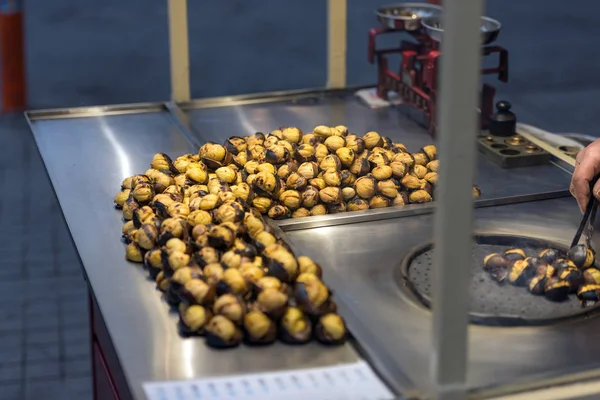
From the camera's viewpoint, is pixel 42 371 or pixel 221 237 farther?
pixel 42 371

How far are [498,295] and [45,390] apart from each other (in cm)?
205

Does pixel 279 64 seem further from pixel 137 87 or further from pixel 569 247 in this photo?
pixel 569 247

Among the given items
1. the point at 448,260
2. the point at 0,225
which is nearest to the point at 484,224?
the point at 448,260

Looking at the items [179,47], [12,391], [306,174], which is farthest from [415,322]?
[12,391]

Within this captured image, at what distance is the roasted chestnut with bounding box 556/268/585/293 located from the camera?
5.80 ft

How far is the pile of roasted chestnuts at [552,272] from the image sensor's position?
1759 millimetres

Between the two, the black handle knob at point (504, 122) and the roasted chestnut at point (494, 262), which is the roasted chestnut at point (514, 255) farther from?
the black handle knob at point (504, 122)

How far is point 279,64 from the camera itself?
23.6 feet

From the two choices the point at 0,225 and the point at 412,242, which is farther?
the point at 0,225

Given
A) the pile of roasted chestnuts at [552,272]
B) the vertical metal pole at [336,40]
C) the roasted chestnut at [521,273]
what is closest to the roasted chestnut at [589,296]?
the pile of roasted chestnuts at [552,272]

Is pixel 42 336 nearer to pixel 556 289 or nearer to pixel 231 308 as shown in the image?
pixel 231 308

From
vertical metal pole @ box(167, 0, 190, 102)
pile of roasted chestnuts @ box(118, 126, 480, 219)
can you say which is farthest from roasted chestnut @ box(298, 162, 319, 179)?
→ vertical metal pole @ box(167, 0, 190, 102)

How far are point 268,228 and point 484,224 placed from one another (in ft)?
1.81

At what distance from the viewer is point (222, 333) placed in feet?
5.27
